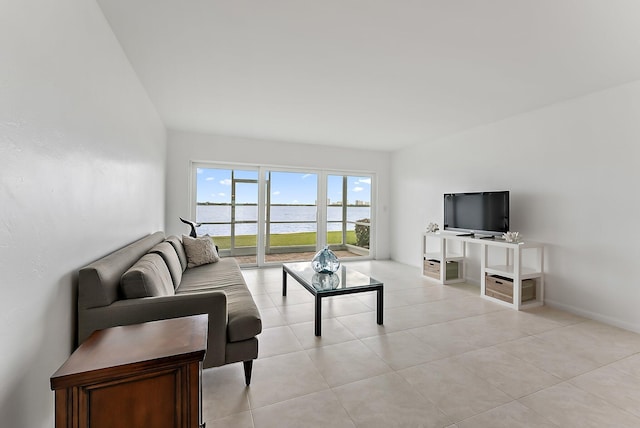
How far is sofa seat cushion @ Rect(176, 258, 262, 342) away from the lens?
185 centimetres

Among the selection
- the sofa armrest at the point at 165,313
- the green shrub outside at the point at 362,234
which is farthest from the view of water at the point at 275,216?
the sofa armrest at the point at 165,313

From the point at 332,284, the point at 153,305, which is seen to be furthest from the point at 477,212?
the point at 153,305

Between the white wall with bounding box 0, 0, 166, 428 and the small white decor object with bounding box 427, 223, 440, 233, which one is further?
the small white decor object with bounding box 427, 223, 440, 233

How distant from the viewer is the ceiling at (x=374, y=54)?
1.83 meters

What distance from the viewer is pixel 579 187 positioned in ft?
10.4

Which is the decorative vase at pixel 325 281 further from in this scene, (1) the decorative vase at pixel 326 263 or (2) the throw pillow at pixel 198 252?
(2) the throw pillow at pixel 198 252

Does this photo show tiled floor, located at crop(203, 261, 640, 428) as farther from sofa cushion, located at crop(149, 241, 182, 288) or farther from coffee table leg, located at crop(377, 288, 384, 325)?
sofa cushion, located at crop(149, 241, 182, 288)

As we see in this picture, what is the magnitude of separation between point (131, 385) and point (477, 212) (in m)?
4.30

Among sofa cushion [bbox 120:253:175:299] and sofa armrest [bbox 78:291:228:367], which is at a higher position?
sofa cushion [bbox 120:253:175:299]

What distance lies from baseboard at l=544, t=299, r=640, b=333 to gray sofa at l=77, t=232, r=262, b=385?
11.8 ft

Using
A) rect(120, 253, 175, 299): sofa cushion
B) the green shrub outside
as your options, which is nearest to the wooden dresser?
rect(120, 253, 175, 299): sofa cushion

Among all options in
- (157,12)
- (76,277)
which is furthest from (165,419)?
(157,12)

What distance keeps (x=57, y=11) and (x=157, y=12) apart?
680 mm

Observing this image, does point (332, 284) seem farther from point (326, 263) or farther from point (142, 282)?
point (142, 282)
